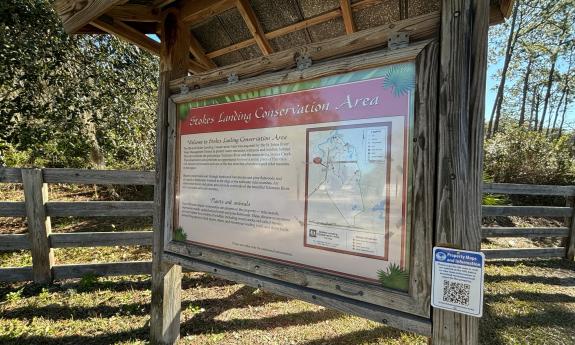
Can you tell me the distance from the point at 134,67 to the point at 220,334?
6.13 m

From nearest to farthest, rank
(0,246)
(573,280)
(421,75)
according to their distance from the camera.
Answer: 1. (421,75)
2. (0,246)
3. (573,280)

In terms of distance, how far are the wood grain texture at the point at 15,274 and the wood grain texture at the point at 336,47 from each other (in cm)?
352

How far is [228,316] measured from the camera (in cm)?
334

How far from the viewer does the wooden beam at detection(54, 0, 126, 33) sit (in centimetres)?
206

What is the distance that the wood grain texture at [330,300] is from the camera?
A: 1420mm

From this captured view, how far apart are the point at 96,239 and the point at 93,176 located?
33.9 inches

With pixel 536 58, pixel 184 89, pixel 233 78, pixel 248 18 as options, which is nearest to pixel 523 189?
pixel 248 18

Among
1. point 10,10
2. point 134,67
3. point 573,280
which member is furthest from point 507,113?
point 10,10

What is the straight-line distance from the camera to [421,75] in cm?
142

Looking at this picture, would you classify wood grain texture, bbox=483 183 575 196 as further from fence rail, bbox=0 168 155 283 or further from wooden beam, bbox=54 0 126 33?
wooden beam, bbox=54 0 126 33

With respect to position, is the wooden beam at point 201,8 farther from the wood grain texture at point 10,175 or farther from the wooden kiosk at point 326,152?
the wood grain texture at point 10,175

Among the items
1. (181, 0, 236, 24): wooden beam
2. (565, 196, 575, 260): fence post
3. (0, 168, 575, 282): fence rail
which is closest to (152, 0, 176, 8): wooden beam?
(181, 0, 236, 24): wooden beam

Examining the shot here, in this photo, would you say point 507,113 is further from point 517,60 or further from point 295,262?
point 295,262

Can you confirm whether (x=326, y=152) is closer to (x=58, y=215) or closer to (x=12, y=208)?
(x=58, y=215)
